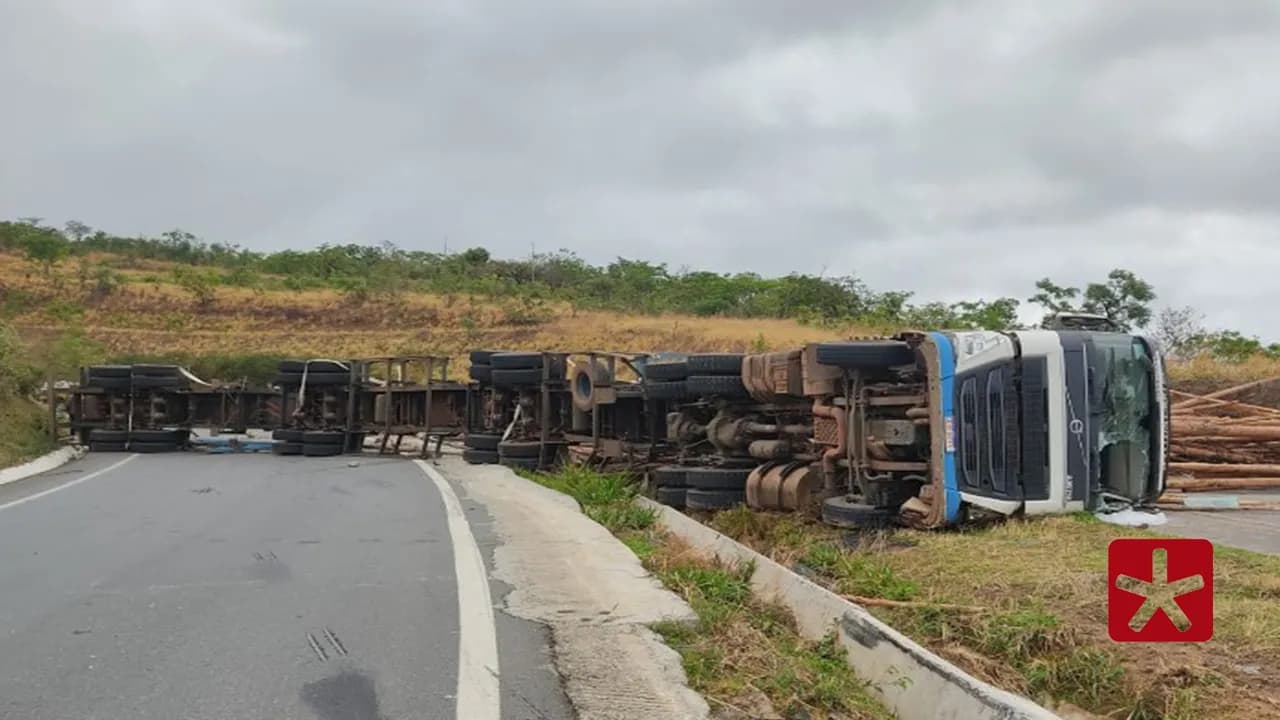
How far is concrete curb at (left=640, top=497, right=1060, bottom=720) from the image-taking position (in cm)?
399

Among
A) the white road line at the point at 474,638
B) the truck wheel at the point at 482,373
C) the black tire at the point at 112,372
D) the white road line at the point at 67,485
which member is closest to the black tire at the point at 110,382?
the black tire at the point at 112,372

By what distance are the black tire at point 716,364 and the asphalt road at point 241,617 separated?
2.74m

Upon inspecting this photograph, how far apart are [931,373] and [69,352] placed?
31.7 metres

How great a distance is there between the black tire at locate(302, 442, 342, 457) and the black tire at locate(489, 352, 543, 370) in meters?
5.25

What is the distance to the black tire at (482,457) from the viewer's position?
16766 millimetres

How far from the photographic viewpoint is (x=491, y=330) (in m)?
48.8

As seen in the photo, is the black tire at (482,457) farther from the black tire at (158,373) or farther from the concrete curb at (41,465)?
the black tire at (158,373)

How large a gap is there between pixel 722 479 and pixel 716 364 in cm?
122

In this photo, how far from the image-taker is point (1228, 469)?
1359 cm

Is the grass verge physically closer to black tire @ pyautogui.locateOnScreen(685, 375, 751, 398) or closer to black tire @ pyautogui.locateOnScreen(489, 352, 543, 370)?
black tire @ pyautogui.locateOnScreen(685, 375, 751, 398)

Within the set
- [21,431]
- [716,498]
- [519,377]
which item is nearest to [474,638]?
[716,498]

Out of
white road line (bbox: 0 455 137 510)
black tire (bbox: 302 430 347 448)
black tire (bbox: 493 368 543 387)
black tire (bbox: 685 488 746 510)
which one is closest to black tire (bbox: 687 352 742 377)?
black tire (bbox: 685 488 746 510)

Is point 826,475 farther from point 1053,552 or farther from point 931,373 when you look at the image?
point 1053,552

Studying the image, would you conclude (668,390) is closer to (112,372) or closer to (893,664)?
(893,664)
